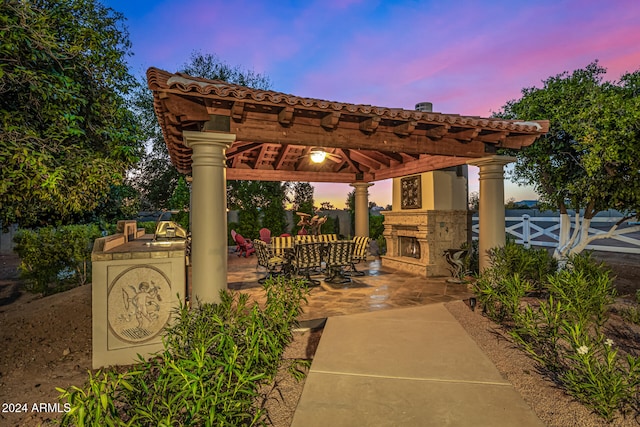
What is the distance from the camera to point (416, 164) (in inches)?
320

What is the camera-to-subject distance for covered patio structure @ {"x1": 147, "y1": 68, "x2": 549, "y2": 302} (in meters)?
4.03

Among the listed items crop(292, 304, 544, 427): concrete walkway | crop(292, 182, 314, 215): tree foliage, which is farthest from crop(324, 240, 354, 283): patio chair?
crop(292, 182, 314, 215): tree foliage

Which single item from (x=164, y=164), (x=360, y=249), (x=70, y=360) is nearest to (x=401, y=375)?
(x=70, y=360)

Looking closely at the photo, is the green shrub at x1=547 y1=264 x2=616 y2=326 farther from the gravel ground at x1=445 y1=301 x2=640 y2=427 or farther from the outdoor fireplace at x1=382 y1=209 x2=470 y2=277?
the outdoor fireplace at x1=382 y1=209 x2=470 y2=277

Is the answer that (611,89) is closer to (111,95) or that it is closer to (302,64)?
(111,95)

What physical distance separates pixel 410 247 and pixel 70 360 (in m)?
7.90

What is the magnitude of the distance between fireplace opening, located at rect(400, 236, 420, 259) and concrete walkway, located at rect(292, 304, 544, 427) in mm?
5112

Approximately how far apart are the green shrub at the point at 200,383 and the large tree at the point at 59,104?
83.1 inches

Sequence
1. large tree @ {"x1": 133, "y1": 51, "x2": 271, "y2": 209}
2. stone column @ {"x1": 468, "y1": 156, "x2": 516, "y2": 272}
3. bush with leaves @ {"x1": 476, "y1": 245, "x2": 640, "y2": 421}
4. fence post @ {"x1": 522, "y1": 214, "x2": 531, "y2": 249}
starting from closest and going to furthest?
bush with leaves @ {"x1": 476, "y1": 245, "x2": 640, "y2": 421} < stone column @ {"x1": 468, "y1": 156, "x2": 516, "y2": 272} < fence post @ {"x1": 522, "y1": 214, "x2": 531, "y2": 249} < large tree @ {"x1": 133, "y1": 51, "x2": 271, "y2": 209}

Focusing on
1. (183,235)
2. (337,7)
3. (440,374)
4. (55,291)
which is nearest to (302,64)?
(337,7)

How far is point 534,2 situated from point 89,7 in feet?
28.0

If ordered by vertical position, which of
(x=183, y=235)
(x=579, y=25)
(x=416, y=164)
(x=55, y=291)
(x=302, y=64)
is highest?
(x=302, y=64)

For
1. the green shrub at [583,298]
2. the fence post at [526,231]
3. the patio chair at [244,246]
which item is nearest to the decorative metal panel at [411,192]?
the green shrub at [583,298]

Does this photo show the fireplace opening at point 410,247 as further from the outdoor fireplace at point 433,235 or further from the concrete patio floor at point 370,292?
the concrete patio floor at point 370,292
